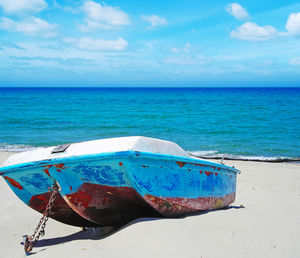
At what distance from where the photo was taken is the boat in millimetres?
3119

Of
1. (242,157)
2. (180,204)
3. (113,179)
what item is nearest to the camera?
(113,179)

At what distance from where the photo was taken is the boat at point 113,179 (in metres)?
3.12

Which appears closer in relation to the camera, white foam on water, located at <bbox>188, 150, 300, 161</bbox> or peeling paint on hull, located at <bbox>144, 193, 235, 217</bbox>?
peeling paint on hull, located at <bbox>144, 193, 235, 217</bbox>

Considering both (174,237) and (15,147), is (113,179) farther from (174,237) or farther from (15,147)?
(15,147)

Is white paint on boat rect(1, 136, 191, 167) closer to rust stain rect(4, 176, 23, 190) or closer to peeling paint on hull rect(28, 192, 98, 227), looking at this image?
rust stain rect(4, 176, 23, 190)

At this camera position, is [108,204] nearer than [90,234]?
Yes

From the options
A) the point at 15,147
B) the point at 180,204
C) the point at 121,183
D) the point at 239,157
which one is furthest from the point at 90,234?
the point at 15,147

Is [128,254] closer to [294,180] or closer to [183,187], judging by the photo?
[183,187]

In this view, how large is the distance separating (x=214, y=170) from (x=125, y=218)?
4.64 ft

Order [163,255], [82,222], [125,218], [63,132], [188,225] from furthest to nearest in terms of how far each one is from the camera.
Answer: [63,132], [82,222], [125,218], [188,225], [163,255]

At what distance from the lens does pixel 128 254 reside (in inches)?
111

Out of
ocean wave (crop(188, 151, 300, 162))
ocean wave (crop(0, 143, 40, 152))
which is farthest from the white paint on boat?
ocean wave (crop(0, 143, 40, 152))

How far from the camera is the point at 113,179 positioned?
3.23 m

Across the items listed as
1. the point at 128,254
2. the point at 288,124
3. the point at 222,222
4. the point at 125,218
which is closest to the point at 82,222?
the point at 125,218
